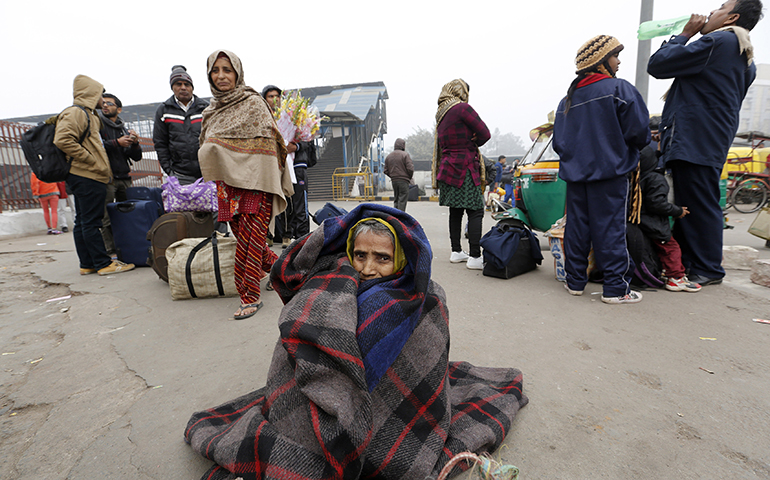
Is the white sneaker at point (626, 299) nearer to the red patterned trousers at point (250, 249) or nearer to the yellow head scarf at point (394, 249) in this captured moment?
the yellow head scarf at point (394, 249)

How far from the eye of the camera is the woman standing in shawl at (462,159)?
170 inches

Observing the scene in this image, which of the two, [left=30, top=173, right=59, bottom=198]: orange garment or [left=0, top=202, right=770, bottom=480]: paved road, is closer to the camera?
[left=0, top=202, right=770, bottom=480]: paved road

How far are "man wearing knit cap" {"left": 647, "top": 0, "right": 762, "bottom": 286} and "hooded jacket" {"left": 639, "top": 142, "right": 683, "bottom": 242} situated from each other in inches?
10.9

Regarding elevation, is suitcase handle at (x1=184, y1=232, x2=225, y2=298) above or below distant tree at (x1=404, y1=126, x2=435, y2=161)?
below

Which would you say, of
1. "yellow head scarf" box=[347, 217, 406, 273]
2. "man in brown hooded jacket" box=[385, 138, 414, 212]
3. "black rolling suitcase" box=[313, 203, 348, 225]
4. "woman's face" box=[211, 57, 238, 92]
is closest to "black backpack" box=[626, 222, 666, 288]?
"black rolling suitcase" box=[313, 203, 348, 225]

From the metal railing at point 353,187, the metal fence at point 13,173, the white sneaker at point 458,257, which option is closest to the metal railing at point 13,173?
the metal fence at point 13,173

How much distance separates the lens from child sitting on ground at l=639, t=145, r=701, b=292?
331 cm

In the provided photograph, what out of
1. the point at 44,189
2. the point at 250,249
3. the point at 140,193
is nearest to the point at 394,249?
the point at 250,249

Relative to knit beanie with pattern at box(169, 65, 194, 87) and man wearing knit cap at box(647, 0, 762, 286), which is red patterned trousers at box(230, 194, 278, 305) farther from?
man wearing knit cap at box(647, 0, 762, 286)

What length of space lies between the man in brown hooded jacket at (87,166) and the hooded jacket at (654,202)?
18.7ft

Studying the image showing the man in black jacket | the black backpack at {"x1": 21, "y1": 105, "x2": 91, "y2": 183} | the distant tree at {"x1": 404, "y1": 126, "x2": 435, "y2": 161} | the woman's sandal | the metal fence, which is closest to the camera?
the woman's sandal

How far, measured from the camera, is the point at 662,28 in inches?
144

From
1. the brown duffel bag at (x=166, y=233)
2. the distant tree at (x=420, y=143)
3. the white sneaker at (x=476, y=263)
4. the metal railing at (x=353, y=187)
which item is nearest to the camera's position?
the brown duffel bag at (x=166, y=233)

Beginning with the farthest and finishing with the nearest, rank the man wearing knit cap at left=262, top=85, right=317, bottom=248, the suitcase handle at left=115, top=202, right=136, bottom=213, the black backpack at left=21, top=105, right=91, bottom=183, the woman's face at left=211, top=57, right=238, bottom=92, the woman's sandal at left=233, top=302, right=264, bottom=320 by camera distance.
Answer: the man wearing knit cap at left=262, top=85, right=317, bottom=248 → the suitcase handle at left=115, top=202, right=136, bottom=213 → the black backpack at left=21, top=105, right=91, bottom=183 → the woman's sandal at left=233, top=302, right=264, bottom=320 → the woman's face at left=211, top=57, right=238, bottom=92
